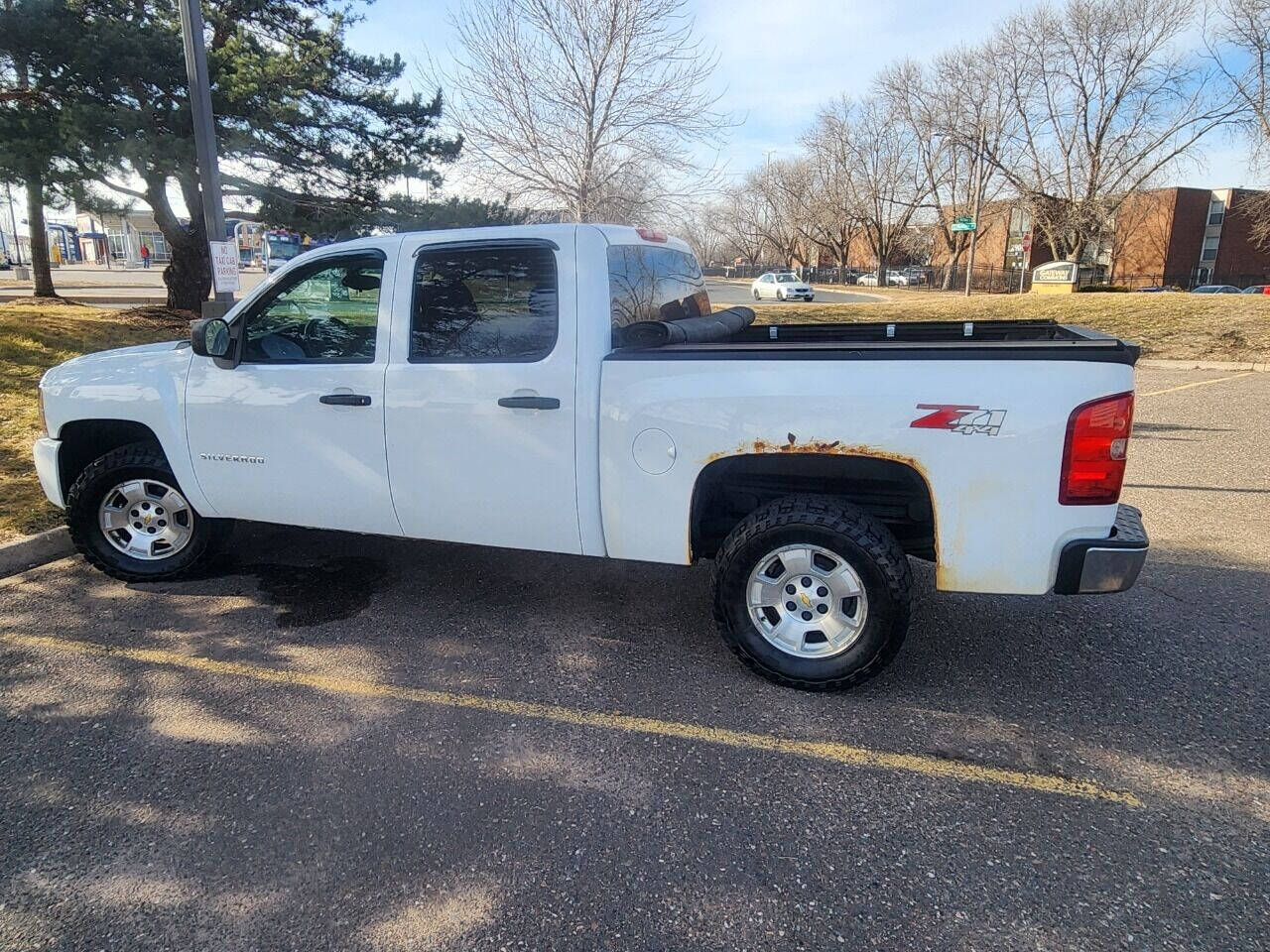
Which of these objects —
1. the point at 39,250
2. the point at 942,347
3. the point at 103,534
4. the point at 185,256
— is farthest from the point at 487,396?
the point at 39,250

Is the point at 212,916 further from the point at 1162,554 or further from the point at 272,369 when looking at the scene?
the point at 1162,554

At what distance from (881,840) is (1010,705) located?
3.87 ft

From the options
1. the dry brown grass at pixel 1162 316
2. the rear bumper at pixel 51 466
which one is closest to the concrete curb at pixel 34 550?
the rear bumper at pixel 51 466

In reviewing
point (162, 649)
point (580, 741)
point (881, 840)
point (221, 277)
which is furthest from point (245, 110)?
point (881, 840)

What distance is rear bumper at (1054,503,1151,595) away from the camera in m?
3.21

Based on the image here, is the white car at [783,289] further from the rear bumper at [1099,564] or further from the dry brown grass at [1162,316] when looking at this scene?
the rear bumper at [1099,564]

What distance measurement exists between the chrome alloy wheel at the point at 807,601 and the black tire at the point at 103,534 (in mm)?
3220

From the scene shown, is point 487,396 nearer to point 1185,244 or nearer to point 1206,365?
point 1206,365

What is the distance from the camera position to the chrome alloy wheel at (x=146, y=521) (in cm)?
475

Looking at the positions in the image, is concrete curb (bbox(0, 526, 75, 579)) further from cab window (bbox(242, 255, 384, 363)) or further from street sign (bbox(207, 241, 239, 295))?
street sign (bbox(207, 241, 239, 295))

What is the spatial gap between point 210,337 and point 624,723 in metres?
2.83

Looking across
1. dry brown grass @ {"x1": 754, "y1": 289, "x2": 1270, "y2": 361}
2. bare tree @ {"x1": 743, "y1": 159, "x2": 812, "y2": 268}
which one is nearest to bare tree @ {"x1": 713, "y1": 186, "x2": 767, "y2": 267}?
bare tree @ {"x1": 743, "y1": 159, "x2": 812, "y2": 268}

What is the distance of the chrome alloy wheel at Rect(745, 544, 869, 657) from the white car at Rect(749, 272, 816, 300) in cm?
3849

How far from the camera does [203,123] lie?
362 inches
